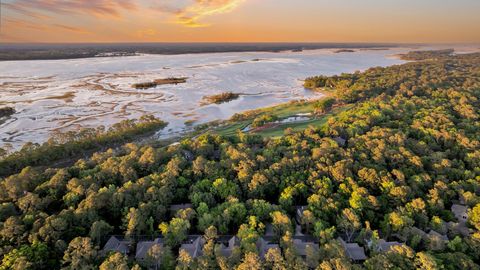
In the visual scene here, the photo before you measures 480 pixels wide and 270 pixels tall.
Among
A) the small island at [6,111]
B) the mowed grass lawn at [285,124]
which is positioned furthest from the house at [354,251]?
the small island at [6,111]

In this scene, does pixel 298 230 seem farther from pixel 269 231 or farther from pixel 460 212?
pixel 460 212

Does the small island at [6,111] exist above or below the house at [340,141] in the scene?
above

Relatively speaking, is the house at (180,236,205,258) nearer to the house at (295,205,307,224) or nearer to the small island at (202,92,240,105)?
the house at (295,205,307,224)

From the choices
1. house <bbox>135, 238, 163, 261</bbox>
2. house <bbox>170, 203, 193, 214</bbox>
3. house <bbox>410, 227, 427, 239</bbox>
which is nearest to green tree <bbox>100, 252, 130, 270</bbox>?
house <bbox>135, 238, 163, 261</bbox>

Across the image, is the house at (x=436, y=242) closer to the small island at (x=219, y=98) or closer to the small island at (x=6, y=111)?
the small island at (x=219, y=98)

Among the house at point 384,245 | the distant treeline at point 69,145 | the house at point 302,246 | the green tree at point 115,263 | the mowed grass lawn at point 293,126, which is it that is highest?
the distant treeline at point 69,145

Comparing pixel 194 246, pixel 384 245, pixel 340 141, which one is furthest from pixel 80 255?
pixel 340 141
